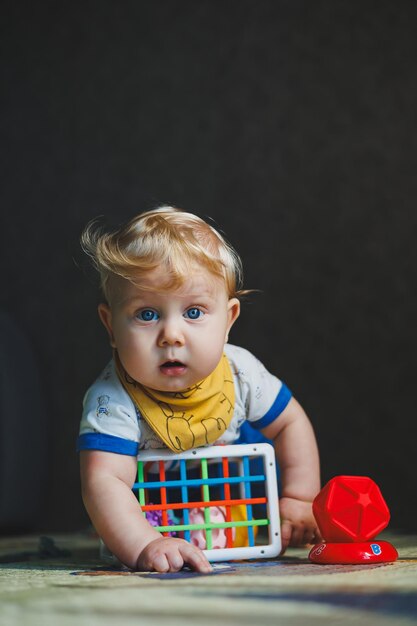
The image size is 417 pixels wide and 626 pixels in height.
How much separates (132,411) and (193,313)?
152 millimetres

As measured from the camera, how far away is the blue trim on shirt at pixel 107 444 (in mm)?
1166

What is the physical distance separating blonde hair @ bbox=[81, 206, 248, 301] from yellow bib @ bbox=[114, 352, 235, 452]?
13cm

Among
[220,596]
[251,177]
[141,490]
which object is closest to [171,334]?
[141,490]

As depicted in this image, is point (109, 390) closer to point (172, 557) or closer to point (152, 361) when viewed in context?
point (152, 361)

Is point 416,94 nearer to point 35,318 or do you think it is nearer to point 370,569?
point 35,318

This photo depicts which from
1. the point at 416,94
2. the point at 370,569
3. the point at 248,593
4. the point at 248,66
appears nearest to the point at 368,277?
the point at 416,94

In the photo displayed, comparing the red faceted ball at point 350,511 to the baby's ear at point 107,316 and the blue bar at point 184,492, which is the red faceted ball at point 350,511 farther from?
the baby's ear at point 107,316

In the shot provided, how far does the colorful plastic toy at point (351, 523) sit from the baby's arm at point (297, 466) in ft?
0.60

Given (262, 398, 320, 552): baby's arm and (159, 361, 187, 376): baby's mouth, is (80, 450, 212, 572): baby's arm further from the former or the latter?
(262, 398, 320, 552): baby's arm

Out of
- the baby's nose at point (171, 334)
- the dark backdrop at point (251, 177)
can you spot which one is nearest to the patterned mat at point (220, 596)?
the baby's nose at point (171, 334)

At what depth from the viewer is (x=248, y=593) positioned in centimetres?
78

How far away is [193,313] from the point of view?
118cm

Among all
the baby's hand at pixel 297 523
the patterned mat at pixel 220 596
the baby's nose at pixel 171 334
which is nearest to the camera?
the patterned mat at pixel 220 596

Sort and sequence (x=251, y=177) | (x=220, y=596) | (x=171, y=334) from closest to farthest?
(x=220, y=596), (x=171, y=334), (x=251, y=177)
